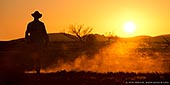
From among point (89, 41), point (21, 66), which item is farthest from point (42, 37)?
point (89, 41)

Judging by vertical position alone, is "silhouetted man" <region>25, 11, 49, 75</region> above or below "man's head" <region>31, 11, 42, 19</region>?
below

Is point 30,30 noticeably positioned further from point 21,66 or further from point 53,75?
point 53,75

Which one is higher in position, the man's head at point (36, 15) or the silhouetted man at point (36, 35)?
the man's head at point (36, 15)

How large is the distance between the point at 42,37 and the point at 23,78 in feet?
8.40

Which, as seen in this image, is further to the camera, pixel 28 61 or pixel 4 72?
pixel 28 61

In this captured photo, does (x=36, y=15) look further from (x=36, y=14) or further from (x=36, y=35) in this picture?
(x=36, y=35)

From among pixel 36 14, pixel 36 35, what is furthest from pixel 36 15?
pixel 36 35

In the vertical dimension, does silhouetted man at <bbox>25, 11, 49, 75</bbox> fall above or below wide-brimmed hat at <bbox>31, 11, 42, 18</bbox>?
below

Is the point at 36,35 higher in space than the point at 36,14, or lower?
Result: lower

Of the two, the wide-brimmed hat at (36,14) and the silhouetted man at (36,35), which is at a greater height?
the wide-brimmed hat at (36,14)

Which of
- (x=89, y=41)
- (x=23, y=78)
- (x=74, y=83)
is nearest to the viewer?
(x=74, y=83)

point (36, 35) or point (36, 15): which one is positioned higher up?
point (36, 15)

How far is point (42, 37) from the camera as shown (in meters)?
12.5

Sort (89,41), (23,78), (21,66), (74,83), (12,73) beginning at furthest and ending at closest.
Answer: (89,41) → (21,66) → (12,73) → (23,78) → (74,83)
